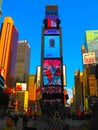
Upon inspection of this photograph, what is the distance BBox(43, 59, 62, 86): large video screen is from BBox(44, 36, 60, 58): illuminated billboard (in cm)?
263

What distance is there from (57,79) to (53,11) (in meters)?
35.1

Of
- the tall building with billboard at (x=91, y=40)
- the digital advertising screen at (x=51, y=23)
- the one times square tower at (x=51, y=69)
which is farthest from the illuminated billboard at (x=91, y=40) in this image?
the one times square tower at (x=51, y=69)

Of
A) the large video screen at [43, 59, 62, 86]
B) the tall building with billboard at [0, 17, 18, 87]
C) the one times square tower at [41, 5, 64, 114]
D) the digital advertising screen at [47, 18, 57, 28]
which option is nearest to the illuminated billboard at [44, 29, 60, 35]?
the one times square tower at [41, 5, 64, 114]

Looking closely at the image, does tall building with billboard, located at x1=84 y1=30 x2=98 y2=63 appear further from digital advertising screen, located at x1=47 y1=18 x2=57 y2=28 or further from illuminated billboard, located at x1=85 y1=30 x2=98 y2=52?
digital advertising screen, located at x1=47 y1=18 x2=57 y2=28

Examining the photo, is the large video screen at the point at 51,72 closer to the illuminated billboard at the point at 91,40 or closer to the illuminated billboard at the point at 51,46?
the illuminated billboard at the point at 51,46

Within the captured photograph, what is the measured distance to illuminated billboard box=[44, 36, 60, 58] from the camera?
298ft

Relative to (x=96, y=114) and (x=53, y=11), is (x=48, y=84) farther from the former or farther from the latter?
(x=96, y=114)

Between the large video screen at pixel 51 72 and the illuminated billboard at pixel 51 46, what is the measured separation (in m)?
2.63

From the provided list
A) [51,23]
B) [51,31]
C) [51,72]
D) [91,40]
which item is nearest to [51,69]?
[51,72]

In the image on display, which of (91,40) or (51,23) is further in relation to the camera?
(91,40)

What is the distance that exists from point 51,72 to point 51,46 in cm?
1110

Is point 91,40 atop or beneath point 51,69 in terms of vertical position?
atop

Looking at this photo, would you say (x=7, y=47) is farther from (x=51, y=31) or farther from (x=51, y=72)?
(x=51, y=72)

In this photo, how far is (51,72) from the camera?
8719cm
